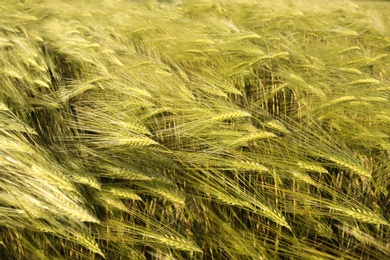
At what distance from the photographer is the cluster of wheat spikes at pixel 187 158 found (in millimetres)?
713

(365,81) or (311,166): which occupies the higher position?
(365,81)

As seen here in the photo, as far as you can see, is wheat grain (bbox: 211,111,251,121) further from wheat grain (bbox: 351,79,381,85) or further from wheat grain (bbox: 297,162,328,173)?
wheat grain (bbox: 351,79,381,85)

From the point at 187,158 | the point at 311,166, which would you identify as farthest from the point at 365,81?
the point at 187,158

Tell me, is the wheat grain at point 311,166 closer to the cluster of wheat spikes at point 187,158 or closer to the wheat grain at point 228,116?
the cluster of wheat spikes at point 187,158

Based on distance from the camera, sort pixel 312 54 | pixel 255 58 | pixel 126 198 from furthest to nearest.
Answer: pixel 312 54 → pixel 255 58 → pixel 126 198

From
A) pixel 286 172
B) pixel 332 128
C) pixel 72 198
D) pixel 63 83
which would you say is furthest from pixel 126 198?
pixel 332 128

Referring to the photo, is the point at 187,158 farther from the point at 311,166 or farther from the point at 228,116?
the point at 311,166

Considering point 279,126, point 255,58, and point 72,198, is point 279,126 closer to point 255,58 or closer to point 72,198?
point 255,58

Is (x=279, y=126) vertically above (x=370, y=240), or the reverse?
(x=279, y=126)

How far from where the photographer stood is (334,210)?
2.77 feet

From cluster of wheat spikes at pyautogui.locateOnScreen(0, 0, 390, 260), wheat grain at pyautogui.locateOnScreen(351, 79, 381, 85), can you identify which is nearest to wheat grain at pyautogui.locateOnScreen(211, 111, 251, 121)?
cluster of wheat spikes at pyautogui.locateOnScreen(0, 0, 390, 260)

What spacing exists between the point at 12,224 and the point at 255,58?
83 centimetres

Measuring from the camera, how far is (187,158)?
881 mm

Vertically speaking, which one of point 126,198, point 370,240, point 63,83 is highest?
point 63,83
